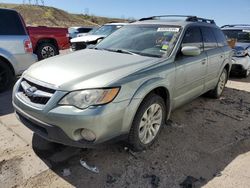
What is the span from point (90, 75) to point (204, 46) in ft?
8.64

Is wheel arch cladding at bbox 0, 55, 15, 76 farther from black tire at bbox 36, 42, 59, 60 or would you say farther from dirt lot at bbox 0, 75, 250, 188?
black tire at bbox 36, 42, 59, 60

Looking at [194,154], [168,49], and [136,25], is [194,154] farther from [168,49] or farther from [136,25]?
[136,25]

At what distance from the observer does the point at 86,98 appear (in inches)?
107

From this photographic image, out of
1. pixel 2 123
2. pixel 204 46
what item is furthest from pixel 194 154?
pixel 2 123

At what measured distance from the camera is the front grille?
2.84 meters

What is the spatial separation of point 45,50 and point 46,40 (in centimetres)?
34

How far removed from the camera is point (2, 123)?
422 cm

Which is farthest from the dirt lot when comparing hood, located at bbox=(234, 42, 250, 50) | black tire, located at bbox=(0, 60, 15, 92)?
hood, located at bbox=(234, 42, 250, 50)

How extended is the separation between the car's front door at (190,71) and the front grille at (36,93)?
187cm

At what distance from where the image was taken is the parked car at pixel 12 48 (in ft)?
18.1

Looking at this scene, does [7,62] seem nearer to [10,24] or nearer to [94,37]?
[10,24]

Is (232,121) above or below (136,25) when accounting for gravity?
below

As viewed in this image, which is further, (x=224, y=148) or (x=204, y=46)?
(x=204, y=46)

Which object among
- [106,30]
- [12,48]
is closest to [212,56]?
[12,48]
